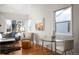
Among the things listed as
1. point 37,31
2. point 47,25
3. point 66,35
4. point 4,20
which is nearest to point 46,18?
point 47,25

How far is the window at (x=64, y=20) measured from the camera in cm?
183

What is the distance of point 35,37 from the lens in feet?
6.04

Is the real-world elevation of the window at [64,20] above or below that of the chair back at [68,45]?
above

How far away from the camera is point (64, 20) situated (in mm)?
1850

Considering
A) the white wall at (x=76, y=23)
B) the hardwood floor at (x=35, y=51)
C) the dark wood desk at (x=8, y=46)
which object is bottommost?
the hardwood floor at (x=35, y=51)

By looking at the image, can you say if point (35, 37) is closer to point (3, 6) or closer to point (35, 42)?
point (35, 42)

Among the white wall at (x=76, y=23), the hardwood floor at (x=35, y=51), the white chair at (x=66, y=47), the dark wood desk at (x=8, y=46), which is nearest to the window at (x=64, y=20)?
the white wall at (x=76, y=23)

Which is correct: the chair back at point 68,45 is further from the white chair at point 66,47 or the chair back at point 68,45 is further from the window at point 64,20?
the window at point 64,20

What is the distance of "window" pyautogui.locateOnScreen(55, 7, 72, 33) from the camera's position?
1825 millimetres

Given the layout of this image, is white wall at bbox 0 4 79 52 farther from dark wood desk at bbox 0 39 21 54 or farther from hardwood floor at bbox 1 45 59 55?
dark wood desk at bbox 0 39 21 54

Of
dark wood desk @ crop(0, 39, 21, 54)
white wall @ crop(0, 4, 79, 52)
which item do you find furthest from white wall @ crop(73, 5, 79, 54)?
dark wood desk @ crop(0, 39, 21, 54)

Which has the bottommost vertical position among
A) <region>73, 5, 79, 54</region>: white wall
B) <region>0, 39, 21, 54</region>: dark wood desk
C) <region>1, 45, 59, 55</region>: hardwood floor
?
<region>1, 45, 59, 55</region>: hardwood floor

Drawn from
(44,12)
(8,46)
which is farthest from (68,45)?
(8,46)

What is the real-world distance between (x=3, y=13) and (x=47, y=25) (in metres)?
0.66
